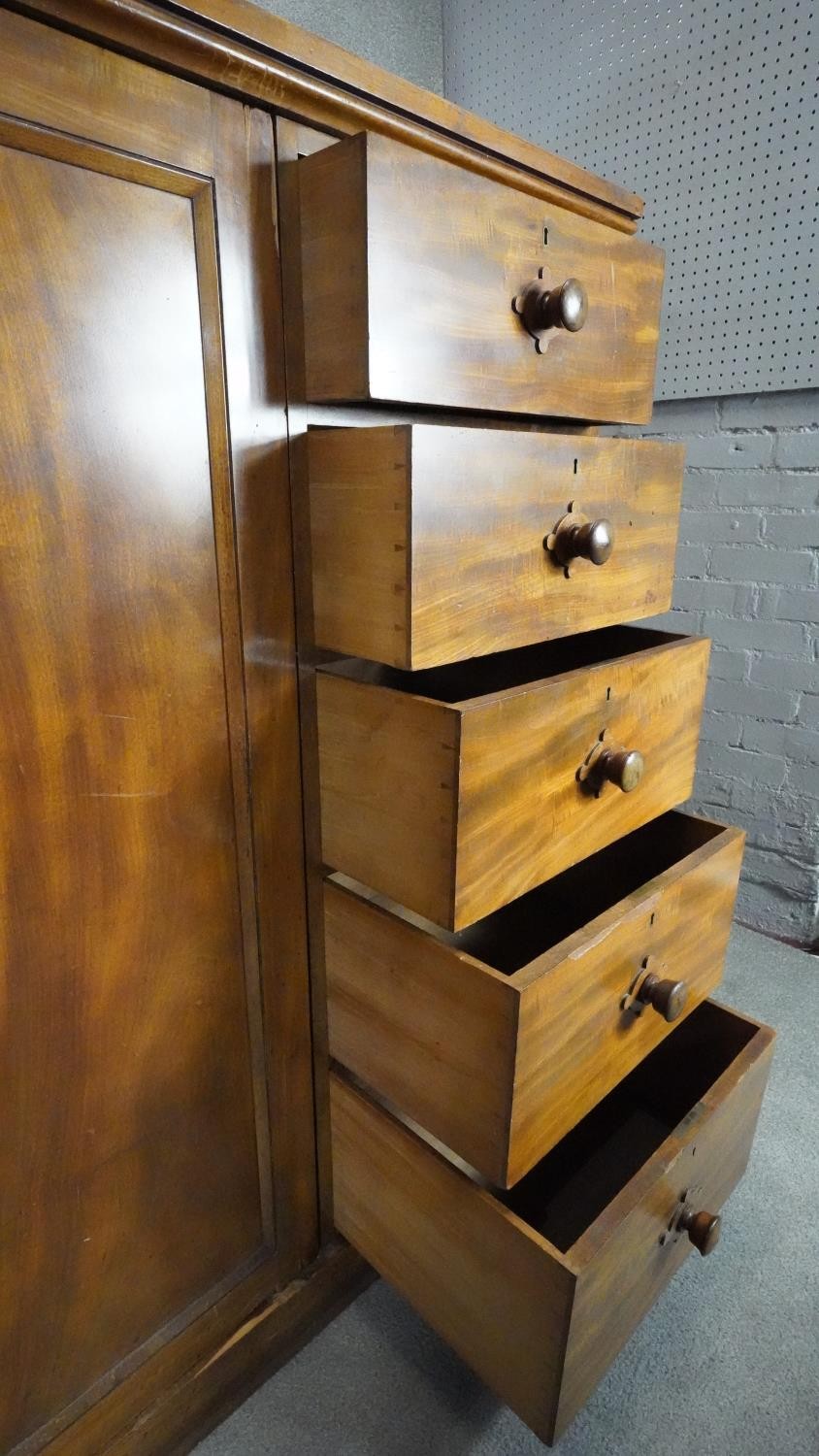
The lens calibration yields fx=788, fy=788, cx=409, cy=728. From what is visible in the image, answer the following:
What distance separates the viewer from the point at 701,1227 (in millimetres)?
792

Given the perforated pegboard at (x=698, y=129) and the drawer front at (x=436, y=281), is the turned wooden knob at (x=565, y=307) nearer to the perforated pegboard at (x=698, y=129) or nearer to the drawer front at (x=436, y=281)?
the drawer front at (x=436, y=281)

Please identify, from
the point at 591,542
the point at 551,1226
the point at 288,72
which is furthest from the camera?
the point at 551,1226

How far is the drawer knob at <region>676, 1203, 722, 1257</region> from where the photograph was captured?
0.79 metres

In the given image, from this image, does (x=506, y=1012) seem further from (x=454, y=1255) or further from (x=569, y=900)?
(x=569, y=900)

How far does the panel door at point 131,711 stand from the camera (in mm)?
493

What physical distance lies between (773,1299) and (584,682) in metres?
0.81

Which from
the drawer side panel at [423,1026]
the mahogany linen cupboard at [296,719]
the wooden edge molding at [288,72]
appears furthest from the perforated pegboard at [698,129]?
Result: the drawer side panel at [423,1026]

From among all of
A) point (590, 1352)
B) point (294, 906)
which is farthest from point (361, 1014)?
point (590, 1352)

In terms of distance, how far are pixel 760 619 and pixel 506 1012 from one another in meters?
1.19

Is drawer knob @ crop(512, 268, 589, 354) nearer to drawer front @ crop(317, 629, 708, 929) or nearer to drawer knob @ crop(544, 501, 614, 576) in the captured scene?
drawer knob @ crop(544, 501, 614, 576)

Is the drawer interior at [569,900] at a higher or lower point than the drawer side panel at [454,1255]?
higher

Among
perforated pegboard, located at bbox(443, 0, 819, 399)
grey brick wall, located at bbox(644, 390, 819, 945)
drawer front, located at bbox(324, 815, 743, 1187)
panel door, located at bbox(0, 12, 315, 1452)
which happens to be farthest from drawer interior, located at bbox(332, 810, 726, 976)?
perforated pegboard, located at bbox(443, 0, 819, 399)

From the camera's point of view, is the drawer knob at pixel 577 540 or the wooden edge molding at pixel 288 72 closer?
the wooden edge molding at pixel 288 72

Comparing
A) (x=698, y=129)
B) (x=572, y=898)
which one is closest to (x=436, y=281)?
(x=572, y=898)
